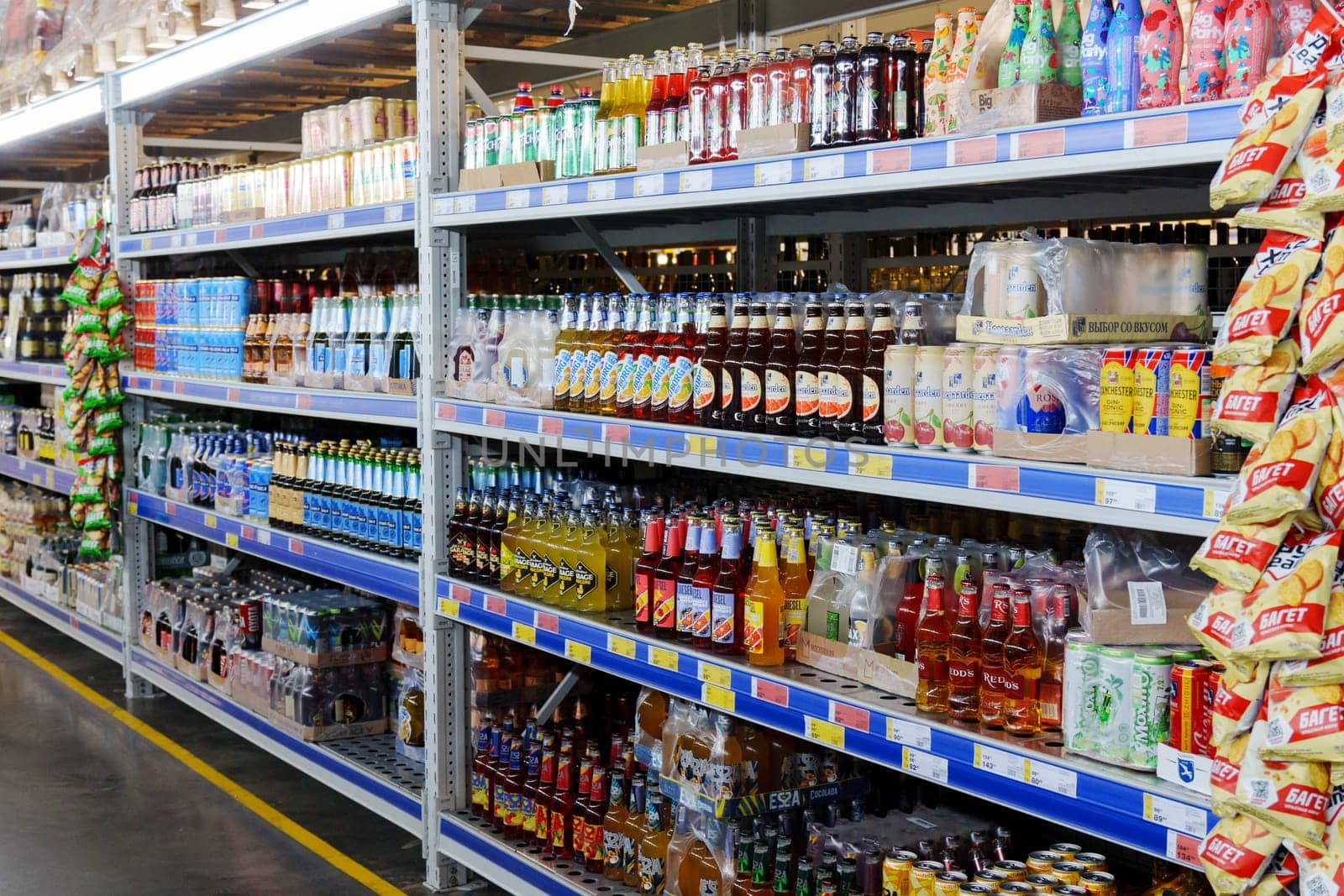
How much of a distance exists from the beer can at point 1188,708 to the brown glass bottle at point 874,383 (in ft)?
2.64

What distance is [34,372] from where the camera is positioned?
25.2 ft

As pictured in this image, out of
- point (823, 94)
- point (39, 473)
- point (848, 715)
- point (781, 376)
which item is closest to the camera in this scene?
point (848, 715)

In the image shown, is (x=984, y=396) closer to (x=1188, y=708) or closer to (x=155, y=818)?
(x=1188, y=708)

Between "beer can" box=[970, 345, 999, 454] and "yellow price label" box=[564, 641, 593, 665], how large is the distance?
4.50ft

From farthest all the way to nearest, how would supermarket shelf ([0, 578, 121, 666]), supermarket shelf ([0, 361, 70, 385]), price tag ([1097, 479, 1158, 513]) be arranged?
1. supermarket shelf ([0, 361, 70, 385])
2. supermarket shelf ([0, 578, 121, 666])
3. price tag ([1097, 479, 1158, 513])

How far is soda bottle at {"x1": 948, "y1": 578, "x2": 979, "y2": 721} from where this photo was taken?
8.39 feet

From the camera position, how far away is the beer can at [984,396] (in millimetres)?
2475

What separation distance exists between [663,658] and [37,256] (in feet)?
19.2

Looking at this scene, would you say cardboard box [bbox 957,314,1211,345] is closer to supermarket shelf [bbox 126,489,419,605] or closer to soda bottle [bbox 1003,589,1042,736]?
soda bottle [bbox 1003,589,1042,736]

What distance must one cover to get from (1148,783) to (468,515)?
2.40m

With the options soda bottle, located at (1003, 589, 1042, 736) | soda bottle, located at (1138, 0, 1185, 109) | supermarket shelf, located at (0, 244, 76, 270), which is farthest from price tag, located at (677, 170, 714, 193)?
supermarket shelf, located at (0, 244, 76, 270)

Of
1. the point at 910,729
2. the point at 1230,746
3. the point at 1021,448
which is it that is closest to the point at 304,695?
the point at 910,729

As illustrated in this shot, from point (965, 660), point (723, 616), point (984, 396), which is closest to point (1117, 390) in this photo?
point (984, 396)

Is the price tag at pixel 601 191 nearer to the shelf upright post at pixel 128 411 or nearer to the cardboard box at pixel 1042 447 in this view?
the cardboard box at pixel 1042 447
